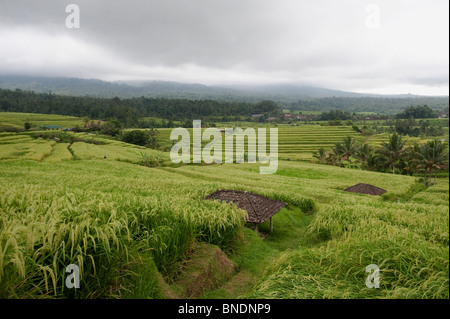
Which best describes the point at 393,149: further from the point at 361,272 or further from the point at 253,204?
the point at 361,272

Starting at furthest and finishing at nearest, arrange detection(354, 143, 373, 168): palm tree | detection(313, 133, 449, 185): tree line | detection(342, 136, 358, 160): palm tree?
detection(342, 136, 358, 160): palm tree
detection(354, 143, 373, 168): palm tree
detection(313, 133, 449, 185): tree line

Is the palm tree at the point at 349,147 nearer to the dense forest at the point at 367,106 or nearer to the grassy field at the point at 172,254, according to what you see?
the grassy field at the point at 172,254

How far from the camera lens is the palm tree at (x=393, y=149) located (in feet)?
110

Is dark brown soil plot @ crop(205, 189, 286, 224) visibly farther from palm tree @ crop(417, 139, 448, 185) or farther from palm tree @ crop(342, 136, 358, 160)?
palm tree @ crop(342, 136, 358, 160)

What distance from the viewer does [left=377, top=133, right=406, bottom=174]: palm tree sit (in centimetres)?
3356

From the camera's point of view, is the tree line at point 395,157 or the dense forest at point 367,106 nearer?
the tree line at point 395,157

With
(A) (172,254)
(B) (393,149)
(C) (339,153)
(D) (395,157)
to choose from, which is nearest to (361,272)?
(A) (172,254)

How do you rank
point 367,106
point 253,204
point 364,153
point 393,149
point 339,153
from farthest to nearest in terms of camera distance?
1. point 367,106
2. point 339,153
3. point 364,153
4. point 393,149
5. point 253,204

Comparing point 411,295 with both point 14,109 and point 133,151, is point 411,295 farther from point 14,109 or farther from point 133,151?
point 133,151

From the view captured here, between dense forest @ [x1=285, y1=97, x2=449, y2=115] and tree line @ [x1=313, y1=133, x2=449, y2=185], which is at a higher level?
dense forest @ [x1=285, y1=97, x2=449, y2=115]

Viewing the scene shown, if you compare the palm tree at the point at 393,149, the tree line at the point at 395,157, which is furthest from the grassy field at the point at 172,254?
the palm tree at the point at 393,149

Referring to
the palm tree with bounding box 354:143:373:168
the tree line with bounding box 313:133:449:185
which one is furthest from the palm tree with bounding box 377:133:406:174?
the palm tree with bounding box 354:143:373:168

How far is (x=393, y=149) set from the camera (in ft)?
113
